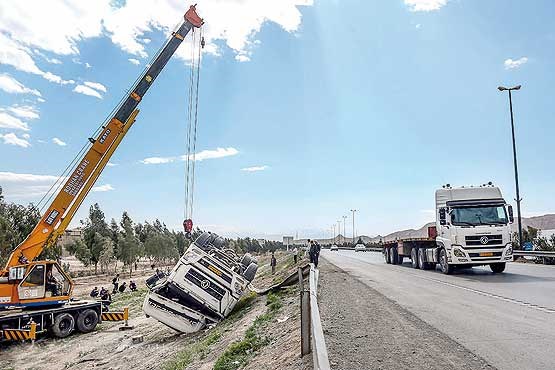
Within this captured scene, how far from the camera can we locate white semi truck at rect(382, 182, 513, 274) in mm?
17562

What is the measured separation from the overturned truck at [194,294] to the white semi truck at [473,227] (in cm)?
863

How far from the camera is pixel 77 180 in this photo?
19.3 metres

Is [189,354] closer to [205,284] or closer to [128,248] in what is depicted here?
[205,284]

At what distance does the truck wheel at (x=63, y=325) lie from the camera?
18578 mm

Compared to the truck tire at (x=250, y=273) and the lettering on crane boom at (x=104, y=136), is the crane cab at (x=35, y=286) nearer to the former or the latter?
the lettering on crane boom at (x=104, y=136)

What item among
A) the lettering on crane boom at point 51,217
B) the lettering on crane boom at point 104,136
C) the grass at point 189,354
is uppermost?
the lettering on crane boom at point 104,136

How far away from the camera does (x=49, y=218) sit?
1859cm

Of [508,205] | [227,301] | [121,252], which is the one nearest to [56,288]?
[227,301]

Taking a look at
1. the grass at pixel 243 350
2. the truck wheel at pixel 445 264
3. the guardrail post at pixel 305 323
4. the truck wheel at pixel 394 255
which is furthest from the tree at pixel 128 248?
the guardrail post at pixel 305 323

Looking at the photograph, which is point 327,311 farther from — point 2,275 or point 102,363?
point 2,275

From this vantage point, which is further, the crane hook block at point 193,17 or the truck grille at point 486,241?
the crane hook block at point 193,17

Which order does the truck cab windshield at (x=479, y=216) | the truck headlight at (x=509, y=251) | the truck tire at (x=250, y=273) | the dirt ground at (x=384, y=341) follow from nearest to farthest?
the dirt ground at (x=384, y=341) < the truck tire at (x=250, y=273) < the truck headlight at (x=509, y=251) < the truck cab windshield at (x=479, y=216)

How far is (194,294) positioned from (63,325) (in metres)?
7.48

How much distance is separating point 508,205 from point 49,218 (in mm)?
18477
